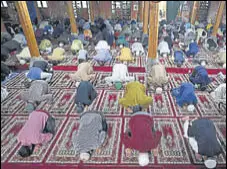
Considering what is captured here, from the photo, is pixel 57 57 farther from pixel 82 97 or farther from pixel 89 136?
pixel 89 136

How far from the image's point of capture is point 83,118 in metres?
2.97

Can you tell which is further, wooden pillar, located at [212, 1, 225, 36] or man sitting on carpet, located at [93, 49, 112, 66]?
wooden pillar, located at [212, 1, 225, 36]

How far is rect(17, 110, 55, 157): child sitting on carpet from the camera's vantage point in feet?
9.21

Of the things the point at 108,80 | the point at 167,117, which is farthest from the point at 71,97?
the point at 167,117

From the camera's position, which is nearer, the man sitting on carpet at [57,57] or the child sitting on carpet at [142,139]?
the child sitting on carpet at [142,139]

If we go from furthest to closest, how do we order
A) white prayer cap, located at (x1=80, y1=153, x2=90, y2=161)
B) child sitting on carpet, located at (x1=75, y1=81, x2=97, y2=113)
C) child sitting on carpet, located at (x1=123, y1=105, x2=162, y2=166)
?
1. child sitting on carpet, located at (x1=75, y1=81, x2=97, y2=113)
2. white prayer cap, located at (x1=80, y1=153, x2=90, y2=161)
3. child sitting on carpet, located at (x1=123, y1=105, x2=162, y2=166)

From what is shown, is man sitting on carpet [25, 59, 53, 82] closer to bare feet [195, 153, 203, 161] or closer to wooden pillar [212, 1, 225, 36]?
bare feet [195, 153, 203, 161]

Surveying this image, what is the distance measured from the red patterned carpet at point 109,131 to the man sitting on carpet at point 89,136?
4.1 inches

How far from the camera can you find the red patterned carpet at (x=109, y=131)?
2.73 m

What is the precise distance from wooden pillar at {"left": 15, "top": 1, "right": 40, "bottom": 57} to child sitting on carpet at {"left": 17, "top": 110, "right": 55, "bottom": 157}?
358 centimetres

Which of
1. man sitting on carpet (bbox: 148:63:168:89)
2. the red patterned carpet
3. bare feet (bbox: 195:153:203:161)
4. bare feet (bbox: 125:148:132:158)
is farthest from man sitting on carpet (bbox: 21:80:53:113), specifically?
bare feet (bbox: 195:153:203:161)

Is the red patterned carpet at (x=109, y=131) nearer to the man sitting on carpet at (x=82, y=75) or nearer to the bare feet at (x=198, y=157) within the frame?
the bare feet at (x=198, y=157)

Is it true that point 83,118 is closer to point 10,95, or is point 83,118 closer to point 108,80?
point 108,80

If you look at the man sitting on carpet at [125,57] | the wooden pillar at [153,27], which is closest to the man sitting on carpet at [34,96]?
the man sitting on carpet at [125,57]
